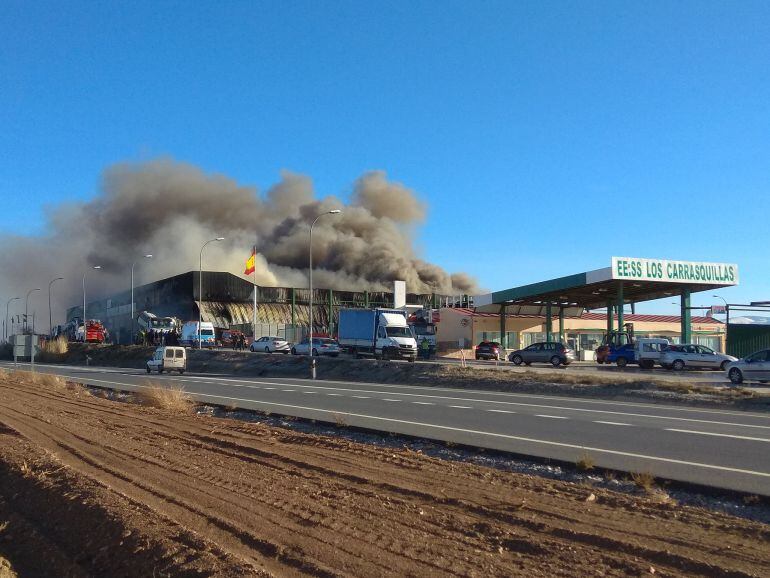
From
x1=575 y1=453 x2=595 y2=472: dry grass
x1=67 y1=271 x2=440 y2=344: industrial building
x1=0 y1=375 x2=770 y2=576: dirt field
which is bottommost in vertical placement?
x1=575 y1=453 x2=595 y2=472: dry grass

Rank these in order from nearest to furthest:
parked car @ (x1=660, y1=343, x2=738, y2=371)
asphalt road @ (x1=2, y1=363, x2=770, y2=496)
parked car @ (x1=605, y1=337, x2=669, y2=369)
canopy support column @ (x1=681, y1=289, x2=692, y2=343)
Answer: asphalt road @ (x1=2, y1=363, x2=770, y2=496), parked car @ (x1=660, y1=343, x2=738, y2=371), parked car @ (x1=605, y1=337, x2=669, y2=369), canopy support column @ (x1=681, y1=289, x2=692, y2=343)

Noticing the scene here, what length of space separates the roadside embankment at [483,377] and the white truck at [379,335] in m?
3.92

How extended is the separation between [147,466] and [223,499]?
7.34 feet

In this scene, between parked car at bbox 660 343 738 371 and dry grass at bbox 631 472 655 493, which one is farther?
parked car at bbox 660 343 738 371

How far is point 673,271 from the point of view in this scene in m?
41.3

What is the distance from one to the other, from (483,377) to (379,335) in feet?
39.6

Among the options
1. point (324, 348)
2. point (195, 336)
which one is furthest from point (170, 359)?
point (195, 336)

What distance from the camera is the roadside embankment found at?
869 inches

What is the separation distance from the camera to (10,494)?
8.33 meters

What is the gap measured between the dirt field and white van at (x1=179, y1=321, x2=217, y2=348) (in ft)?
156

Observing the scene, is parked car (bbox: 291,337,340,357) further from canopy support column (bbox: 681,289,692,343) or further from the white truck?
canopy support column (bbox: 681,289,692,343)

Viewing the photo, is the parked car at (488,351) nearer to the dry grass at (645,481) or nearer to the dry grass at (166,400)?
the dry grass at (166,400)

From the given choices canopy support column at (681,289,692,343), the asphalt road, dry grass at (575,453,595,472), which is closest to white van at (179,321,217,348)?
the asphalt road

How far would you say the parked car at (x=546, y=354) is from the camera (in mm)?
40750
